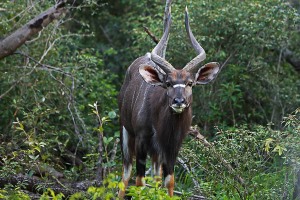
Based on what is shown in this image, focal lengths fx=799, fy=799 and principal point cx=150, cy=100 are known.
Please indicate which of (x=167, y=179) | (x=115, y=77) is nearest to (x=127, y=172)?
(x=167, y=179)

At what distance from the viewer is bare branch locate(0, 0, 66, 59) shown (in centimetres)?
868

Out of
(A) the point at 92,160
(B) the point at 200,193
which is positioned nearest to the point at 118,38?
(A) the point at 92,160

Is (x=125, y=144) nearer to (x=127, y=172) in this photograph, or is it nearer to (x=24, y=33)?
(x=127, y=172)

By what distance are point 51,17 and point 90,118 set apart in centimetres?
146

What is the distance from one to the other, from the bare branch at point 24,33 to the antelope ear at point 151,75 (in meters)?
2.10

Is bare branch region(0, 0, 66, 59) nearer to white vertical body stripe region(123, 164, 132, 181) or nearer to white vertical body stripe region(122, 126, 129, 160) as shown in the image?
white vertical body stripe region(122, 126, 129, 160)

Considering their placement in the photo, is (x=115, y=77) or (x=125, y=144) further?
(x=115, y=77)

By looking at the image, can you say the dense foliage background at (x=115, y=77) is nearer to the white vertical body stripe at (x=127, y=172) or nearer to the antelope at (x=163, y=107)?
the white vertical body stripe at (x=127, y=172)

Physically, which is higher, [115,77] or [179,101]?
[179,101]

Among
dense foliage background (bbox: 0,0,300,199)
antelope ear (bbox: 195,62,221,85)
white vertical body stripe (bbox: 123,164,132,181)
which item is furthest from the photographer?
dense foliage background (bbox: 0,0,300,199)

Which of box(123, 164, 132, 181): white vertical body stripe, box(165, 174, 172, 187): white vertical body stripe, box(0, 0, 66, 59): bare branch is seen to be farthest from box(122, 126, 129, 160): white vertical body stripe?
box(0, 0, 66, 59): bare branch

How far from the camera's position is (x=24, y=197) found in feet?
20.9

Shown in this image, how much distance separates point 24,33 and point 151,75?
2.15 meters

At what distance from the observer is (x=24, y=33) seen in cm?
A: 873
